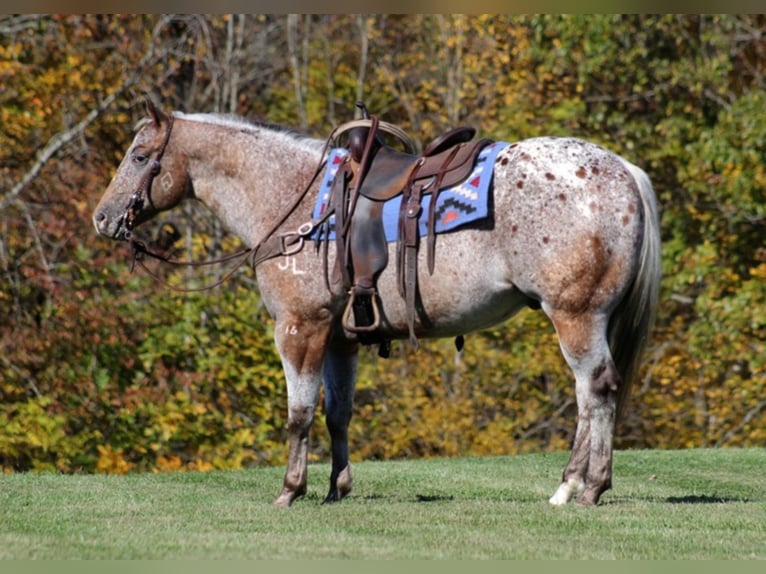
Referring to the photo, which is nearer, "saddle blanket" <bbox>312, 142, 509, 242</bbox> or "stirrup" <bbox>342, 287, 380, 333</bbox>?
"saddle blanket" <bbox>312, 142, 509, 242</bbox>

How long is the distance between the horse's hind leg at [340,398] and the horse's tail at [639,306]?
164cm

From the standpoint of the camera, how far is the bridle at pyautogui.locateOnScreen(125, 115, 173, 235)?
877cm

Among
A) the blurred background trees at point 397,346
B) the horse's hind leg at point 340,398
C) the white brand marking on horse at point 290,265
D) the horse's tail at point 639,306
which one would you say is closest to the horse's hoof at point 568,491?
the horse's tail at point 639,306

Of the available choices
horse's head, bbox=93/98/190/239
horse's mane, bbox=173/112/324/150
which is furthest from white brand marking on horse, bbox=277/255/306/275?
horse's head, bbox=93/98/190/239

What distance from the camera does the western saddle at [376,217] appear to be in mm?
8156

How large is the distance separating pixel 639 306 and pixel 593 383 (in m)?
0.52

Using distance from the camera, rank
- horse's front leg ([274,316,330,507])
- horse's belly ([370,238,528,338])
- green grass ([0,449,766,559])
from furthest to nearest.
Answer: horse's front leg ([274,316,330,507]) → horse's belly ([370,238,528,338]) → green grass ([0,449,766,559])

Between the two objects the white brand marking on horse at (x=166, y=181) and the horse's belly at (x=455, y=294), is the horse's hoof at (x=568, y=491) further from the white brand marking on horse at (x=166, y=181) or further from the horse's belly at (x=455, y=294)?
the white brand marking on horse at (x=166, y=181)

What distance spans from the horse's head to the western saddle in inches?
43.3

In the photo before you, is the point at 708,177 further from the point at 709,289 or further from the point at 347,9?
the point at 347,9

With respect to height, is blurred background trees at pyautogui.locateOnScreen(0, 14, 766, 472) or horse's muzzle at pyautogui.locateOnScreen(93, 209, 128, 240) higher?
horse's muzzle at pyautogui.locateOnScreen(93, 209, 128, 240)

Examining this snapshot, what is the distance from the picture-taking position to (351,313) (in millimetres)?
8289

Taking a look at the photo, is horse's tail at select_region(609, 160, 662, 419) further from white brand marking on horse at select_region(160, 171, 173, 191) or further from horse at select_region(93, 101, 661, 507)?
white brand marking on horse at select_region(160, 171, 173, 191)

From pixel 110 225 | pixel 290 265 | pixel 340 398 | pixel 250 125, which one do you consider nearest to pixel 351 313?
pixel 290 265
